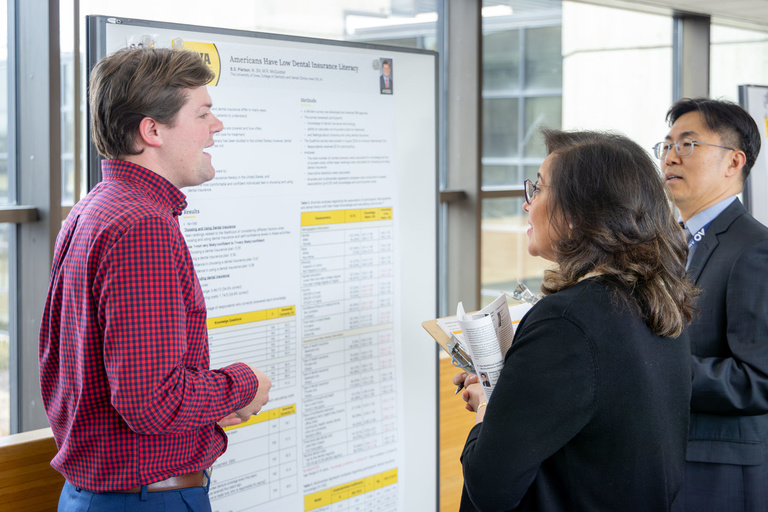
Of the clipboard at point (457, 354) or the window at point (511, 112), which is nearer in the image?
the clipboard at point (457, 354)

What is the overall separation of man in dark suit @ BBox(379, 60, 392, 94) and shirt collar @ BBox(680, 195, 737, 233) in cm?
107

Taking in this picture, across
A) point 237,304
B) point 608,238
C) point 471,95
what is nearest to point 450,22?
point 471,95

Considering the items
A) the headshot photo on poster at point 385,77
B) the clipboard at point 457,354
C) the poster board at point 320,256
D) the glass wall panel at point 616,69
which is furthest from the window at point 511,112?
the clipboard at point 457,354

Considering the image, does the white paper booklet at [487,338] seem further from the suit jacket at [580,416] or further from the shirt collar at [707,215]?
the shirt collar at [707,215]

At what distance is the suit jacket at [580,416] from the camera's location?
118 cm

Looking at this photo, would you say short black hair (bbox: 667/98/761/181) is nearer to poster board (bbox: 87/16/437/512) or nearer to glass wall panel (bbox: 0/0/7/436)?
poster board (bbox: 87/16/437/512)

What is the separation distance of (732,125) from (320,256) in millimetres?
1346

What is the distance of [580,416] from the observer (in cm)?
119

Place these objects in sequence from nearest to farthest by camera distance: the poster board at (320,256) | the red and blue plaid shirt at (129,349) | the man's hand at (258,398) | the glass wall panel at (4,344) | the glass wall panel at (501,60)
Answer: the red and blue plaid shirt at (129,349), the man's hand at (258,398), the poster board at (320,256), the glass wall panel at (4,344), the glass wall panel at (501,60)

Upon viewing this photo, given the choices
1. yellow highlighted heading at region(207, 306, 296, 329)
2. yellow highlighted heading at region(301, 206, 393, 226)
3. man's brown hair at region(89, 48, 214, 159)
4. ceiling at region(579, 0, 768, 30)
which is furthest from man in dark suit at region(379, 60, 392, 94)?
ceiling at region(579, 0, 768, 30)

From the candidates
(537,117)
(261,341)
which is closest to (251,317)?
(261,341)

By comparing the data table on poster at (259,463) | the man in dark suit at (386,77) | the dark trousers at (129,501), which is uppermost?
the man in dark suit at (386,77)

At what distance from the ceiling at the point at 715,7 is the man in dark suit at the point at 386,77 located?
192 cm

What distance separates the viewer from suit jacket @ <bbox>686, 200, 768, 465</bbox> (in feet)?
5.95
